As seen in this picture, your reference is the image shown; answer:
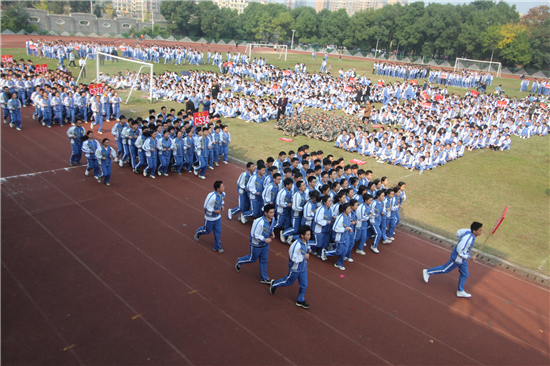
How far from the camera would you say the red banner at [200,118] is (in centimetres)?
1356

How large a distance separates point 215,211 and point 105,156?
196 inches

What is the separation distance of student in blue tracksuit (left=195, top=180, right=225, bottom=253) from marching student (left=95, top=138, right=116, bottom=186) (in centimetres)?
439

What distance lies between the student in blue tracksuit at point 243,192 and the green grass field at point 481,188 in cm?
476

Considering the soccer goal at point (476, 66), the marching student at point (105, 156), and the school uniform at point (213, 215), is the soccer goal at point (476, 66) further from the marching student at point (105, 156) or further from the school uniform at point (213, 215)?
the school uniform at point (213, 215)

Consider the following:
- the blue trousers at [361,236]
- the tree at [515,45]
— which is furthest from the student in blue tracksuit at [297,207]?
the tree at [515,45]

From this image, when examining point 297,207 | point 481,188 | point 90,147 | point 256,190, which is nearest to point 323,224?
point 297,207

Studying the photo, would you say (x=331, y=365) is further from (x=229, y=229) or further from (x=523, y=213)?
(x=523, y=213)

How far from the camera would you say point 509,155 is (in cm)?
1888

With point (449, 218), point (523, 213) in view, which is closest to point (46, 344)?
point (449, 218)

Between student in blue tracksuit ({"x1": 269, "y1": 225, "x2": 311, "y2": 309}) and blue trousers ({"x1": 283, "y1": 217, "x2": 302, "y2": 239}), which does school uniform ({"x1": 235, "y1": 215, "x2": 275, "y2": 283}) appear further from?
blue trousers ({"x1": 283, "y1": 217, "x2": 302, "y2": 239})

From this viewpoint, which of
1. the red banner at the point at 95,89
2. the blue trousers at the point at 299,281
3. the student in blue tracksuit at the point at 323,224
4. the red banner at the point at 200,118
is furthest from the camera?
the red banner at the point at 95,89

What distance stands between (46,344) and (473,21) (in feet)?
222

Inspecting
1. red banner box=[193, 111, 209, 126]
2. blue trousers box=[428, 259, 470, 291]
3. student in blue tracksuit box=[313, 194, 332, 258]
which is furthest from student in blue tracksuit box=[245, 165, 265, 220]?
red banner box=[193, 111, 209, 126]

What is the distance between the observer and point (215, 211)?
7.79 metres
